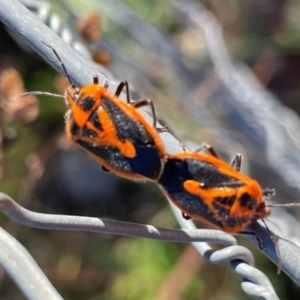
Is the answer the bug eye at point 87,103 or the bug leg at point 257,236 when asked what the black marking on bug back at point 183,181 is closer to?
the bug leg at point 257,236

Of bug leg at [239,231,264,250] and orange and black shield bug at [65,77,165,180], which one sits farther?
orange and black shield bug at [65,77,165,180]

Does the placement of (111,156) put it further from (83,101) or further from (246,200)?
Answer: (246,200)

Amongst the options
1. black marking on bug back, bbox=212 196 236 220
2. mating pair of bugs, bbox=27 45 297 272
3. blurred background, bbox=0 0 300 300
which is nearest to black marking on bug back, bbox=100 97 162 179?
mating pair of bugs, bbox=27 45 297 272

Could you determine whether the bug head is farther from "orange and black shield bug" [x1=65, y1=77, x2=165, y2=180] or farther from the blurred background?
the blurred background

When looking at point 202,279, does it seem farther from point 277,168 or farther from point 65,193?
point 65,193

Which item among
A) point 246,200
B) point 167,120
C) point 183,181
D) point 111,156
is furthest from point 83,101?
point 167,120


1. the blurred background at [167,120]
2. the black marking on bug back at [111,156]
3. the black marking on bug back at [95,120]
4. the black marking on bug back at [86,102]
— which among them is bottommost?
the blurred background at [167,120]

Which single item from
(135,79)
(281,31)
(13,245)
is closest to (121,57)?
(135,79)

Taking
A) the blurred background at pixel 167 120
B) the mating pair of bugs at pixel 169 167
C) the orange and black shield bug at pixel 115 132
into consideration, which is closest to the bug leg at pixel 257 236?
the mating pair of bugs at pixel 169 167

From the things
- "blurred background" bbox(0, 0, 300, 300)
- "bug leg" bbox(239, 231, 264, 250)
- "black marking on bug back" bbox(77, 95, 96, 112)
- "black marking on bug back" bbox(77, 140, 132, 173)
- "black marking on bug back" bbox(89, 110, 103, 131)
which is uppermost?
"bug leg" bbox(239, 231, 264, 250)
